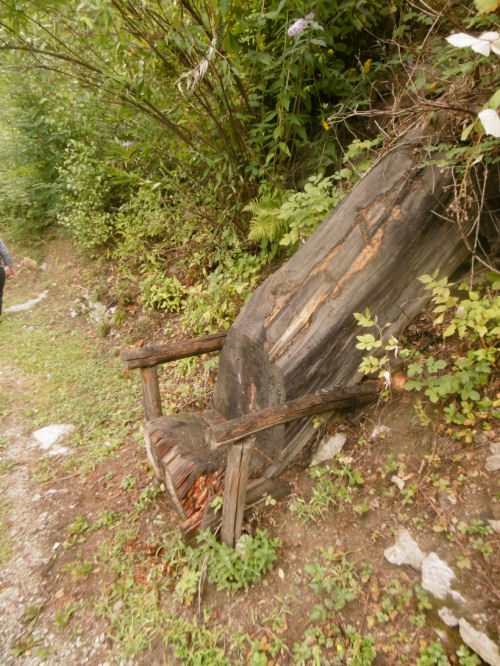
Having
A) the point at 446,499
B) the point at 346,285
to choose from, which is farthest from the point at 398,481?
the point at 346,285

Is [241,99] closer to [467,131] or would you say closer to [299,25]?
[299,25]

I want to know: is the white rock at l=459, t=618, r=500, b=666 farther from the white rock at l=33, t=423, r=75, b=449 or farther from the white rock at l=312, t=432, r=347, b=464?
the white rock at l=33, t=423, r=75, b=449

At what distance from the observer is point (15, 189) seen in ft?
32.1

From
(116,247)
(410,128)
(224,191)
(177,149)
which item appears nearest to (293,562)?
(410,128)

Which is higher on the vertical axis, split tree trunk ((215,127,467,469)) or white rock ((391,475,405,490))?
split tree trunk ((215,127,467,469))

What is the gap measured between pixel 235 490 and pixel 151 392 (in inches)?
55.7

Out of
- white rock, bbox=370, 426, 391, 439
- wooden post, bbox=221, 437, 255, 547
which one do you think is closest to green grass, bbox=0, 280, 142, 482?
wooden post, bbox=221, 437, 255, 547

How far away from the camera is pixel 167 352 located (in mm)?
3453

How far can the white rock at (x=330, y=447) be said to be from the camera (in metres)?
3.11

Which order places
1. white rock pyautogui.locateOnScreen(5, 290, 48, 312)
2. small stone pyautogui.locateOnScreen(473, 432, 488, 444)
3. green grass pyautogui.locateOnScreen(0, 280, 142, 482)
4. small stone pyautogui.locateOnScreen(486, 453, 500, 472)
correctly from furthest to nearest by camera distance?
white rock pyautogui.locateOnScreen(5, 290, 48, 312)
green grass pyautogui.locateOnScreen(0, 280, 142, 482)
small stone pyautogui.locateOnScreen(473, 432, 488, 444)
small stone pyautogui.locateOnScreen(486, 453, 500, 472)

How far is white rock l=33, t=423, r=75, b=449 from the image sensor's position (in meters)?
4.79

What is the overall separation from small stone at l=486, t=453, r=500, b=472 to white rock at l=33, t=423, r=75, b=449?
4.82m

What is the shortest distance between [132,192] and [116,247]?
4.07 feet

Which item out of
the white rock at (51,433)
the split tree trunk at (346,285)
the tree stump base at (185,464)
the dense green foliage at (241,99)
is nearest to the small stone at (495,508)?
the split tree trunk at (346,285)
